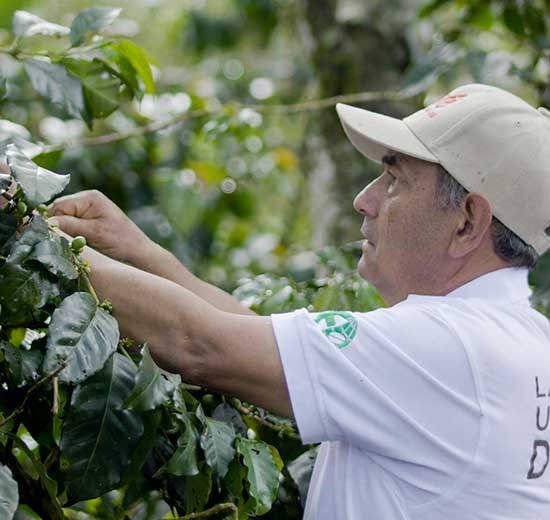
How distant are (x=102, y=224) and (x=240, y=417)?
0.48m

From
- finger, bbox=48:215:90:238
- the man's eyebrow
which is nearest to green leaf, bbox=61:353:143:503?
finger, bbox=48:215:90:238

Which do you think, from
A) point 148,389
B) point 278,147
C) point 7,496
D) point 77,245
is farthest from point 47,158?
point 278,147

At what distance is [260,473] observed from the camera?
140 centimetres

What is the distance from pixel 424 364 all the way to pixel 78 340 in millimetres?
524

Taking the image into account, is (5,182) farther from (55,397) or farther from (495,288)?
(495,288)

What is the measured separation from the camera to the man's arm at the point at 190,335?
140 centimetres

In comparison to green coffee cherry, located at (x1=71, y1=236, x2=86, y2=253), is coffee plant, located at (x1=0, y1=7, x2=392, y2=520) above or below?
below

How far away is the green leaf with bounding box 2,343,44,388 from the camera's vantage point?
1281 mm

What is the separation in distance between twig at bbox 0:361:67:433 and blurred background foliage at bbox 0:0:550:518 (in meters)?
0.79

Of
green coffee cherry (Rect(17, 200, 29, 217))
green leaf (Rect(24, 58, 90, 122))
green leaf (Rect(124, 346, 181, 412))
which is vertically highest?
green coffee cherry (Rect(17, 200, 29, 217))

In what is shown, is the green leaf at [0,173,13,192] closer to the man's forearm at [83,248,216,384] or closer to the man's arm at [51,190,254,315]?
the man's forearm at [83,248,216,384]

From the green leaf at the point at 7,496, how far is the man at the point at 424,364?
317 millimetres

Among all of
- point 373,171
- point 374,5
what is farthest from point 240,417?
point 374,5

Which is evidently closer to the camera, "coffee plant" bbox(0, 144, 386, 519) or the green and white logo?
"coffee plant" bbox(0, 144, 386, 519)
